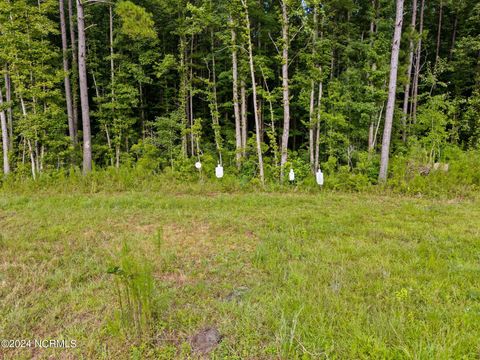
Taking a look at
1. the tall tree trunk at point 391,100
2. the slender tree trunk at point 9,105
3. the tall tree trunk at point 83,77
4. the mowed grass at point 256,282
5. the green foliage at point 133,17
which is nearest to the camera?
the mowed grass at point 256,282

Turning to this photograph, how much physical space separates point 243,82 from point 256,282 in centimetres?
929

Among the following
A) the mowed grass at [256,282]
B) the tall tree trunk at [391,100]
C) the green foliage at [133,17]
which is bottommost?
the mowed grass at [256,282]

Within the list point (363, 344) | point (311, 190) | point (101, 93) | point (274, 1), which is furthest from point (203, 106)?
point (363, 344)

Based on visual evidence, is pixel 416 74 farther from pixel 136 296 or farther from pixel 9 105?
pixel 9 105

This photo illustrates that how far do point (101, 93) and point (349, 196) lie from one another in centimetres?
1301

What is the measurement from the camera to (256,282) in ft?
9.33

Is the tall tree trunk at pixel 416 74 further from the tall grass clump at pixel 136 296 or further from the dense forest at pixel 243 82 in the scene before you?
the tall grass clump at pixel 136 296

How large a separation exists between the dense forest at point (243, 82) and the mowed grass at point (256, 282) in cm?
399

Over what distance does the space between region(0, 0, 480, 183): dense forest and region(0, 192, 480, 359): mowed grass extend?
3.99m

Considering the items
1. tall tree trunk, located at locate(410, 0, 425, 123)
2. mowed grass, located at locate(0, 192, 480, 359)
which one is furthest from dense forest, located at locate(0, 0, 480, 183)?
mowed grass, located at locate(0, 192, 480, 359)

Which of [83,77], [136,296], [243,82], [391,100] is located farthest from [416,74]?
[136,296]

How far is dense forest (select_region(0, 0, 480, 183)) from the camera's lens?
8508 millimetres

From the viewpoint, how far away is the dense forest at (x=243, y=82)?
8.51 meters

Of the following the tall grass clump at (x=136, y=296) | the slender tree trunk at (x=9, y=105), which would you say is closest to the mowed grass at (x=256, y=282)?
the tall grass clump at (x=136, y=296)
